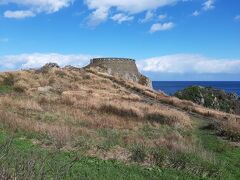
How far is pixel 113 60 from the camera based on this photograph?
5491cm

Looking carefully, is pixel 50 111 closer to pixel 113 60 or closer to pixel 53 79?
pixel 53 79

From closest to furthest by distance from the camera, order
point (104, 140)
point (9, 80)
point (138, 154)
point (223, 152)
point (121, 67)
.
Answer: point (138, 154) → point (104, 140) → point (223, 152) → point (9, 80) → point (121, 67)

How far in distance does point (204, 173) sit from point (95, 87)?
27.2m

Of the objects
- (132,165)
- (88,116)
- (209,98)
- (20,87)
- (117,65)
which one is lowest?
(209,98)

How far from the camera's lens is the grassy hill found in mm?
12782

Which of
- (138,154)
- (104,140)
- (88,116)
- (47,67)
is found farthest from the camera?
(47,67)

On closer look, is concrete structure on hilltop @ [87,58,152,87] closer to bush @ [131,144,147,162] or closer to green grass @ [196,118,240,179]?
green grass @ [196,118,240,179]

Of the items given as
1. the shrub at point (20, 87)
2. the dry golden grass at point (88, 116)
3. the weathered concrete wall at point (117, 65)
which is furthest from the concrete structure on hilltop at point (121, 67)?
the shrub at point (20, 87)

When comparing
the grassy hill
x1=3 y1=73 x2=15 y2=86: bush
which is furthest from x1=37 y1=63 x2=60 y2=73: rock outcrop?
the grassy hill

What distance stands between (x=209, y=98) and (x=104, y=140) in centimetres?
3914

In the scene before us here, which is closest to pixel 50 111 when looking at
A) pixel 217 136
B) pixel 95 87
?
pixel 217 136

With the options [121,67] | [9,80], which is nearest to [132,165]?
[9,80]

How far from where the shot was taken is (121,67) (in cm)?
5500

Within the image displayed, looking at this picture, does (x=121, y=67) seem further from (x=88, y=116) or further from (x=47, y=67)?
(x=88, y=116)
